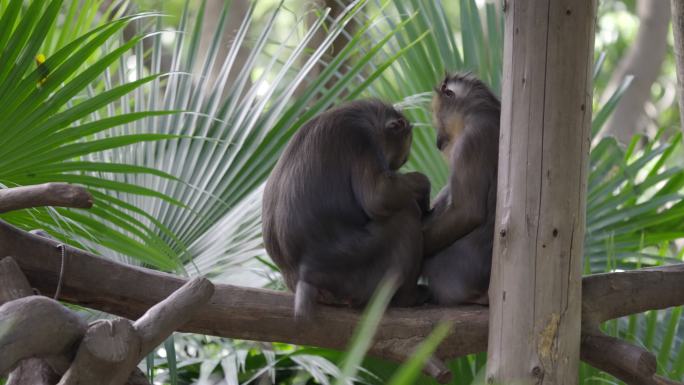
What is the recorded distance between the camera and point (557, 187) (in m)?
2.79

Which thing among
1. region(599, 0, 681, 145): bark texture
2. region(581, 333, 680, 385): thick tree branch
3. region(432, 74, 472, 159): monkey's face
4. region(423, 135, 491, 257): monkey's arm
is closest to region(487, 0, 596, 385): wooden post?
region(581, 333, 680, 385): thick tree branch

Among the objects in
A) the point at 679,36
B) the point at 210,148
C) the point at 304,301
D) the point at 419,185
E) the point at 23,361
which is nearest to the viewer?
the point at 23,361

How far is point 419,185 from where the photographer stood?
333 cm

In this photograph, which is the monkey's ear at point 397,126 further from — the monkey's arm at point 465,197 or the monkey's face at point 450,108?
the monkey's arm at point 465,197

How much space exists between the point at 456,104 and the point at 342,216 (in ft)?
2.05

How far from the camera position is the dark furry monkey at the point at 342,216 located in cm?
318

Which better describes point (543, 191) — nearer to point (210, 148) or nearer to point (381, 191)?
point (381, 191)

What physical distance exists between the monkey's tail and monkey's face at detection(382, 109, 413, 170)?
718mm

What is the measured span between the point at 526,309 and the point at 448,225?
22.2 inches

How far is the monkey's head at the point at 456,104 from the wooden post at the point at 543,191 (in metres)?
0.56

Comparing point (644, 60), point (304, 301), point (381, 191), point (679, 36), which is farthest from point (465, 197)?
point (644, 60)

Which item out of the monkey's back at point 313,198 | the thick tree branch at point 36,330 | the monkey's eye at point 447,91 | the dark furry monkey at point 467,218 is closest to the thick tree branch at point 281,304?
the dark furry monkey at point 467,218

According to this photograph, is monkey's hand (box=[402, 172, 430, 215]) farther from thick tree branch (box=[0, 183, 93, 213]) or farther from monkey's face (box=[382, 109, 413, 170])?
thick tree branch (box=[0, 183, 93, 213])

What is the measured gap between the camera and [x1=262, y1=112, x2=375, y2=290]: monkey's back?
3.18 metres
